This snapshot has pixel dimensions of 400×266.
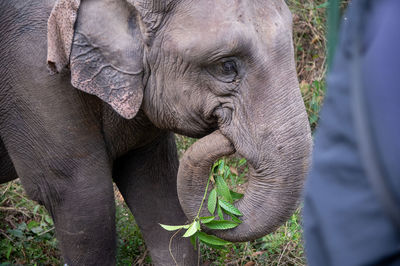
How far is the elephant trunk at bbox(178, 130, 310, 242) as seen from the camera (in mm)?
2529

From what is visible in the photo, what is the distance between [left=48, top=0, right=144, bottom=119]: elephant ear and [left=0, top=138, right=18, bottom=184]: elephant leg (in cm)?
76

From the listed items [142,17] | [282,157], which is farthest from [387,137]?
[142,17]

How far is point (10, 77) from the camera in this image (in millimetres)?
3016

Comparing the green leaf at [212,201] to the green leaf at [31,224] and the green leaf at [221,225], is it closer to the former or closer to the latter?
the green leaf at [221,225]

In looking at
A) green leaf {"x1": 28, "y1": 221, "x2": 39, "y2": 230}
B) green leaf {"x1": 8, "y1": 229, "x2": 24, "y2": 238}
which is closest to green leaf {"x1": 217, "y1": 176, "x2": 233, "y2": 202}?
green leaf {"x1": 8, "y1": 229, "x2": 24, "y2": 238}

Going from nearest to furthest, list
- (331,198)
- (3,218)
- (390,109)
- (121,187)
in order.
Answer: (390,109) < (331,198) < (121,187) < (3,218)

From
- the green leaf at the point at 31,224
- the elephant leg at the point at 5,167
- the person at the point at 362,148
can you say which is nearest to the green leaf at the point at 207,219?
the elephant leg at the point at 5,167

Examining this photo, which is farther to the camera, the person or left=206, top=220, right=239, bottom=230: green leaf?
left=206, top=220, right=239, bottom=230: green leaf

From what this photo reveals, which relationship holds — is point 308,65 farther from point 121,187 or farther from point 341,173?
point 341,173

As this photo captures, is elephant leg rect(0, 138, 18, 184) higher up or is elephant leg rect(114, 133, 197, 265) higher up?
elephant leg rect(0, 138, 18, 184)

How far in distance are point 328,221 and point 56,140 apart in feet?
6.86

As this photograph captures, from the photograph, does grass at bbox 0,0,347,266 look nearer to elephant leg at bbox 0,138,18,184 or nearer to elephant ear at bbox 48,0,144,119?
elephant leg at bbox 0,138,18,184

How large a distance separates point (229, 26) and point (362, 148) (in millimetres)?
1576

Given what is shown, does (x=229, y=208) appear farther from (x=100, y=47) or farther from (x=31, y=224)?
(x=31, y=224)
